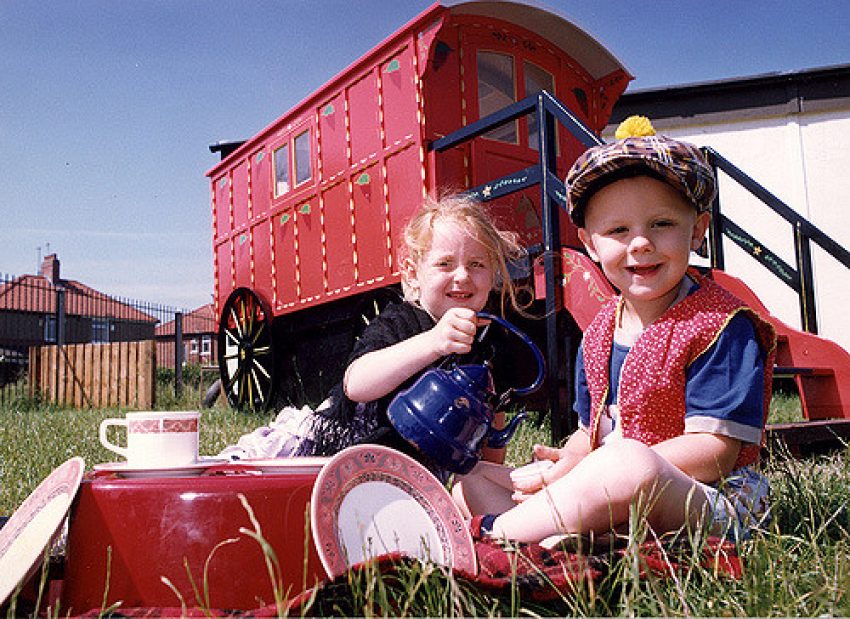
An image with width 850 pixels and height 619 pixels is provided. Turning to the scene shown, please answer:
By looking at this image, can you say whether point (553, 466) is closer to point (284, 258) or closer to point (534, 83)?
point (534, 83)

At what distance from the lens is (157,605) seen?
4.76ft

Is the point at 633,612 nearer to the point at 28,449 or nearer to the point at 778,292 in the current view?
the point at 28,449

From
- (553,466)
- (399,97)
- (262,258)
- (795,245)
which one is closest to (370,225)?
(399,97)

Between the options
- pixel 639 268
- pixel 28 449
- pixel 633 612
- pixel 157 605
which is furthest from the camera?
pixel 28 449

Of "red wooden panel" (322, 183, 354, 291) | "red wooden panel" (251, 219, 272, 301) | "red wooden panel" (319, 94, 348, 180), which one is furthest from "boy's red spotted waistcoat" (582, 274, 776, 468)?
"red wooden panel" (251, 219, 272, 301)

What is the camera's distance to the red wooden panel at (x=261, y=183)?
793 centimetres

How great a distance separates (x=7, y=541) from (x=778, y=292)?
12.8 m

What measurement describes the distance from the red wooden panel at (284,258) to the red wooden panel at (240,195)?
0.83 m

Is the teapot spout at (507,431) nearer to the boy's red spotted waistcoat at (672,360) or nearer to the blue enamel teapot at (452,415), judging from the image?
the blue enamel teapot at (452,415)

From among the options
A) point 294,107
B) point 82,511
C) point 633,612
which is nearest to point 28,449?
point 82,511

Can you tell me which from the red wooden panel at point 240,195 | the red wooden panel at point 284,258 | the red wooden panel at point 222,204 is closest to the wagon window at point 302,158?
the red wooden panel at point 284,258

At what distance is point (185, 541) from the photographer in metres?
1.47

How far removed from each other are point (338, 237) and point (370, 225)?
56 cm

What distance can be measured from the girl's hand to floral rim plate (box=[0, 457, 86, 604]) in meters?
0.96
